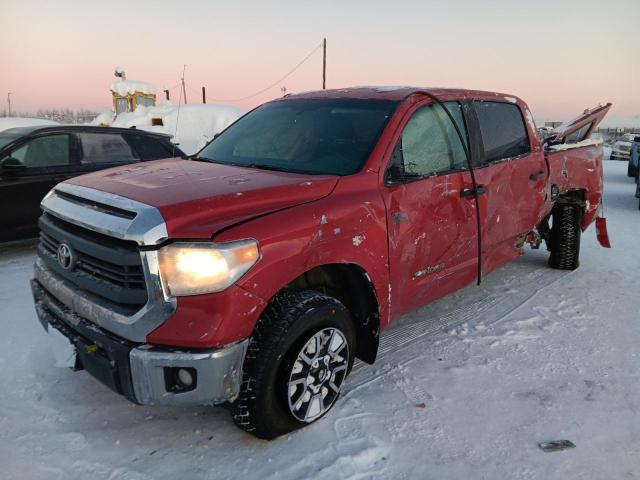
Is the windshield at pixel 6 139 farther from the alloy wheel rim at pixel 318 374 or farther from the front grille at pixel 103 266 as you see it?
the alloy wheel rim at pixel 318 374

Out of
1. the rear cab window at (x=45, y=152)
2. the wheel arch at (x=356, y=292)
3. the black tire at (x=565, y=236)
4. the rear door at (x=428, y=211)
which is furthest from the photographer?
the rear cab window at (x=45, y=152)

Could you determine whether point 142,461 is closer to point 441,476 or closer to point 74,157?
point 441,476

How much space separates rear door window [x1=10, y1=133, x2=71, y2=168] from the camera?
617 cm

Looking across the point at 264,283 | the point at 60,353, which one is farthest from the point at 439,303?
the point at 60,353

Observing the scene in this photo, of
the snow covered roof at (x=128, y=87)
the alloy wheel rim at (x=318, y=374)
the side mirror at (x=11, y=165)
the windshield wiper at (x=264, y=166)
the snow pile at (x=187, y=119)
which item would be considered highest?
the snow covered roof at (x=128, y=87)

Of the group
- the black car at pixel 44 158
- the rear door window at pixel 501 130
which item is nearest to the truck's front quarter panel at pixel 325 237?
the rear door window at pixel 501 130

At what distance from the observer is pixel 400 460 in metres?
2.54

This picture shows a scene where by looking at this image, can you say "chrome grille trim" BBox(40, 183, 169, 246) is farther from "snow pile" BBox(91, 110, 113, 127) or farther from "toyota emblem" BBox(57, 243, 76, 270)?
"snow pile" BBox(91, 110, 113, 127)

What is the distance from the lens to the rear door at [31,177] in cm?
588

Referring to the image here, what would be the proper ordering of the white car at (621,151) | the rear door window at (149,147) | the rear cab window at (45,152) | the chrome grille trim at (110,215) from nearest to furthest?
the chrome grille trim at (110,215) → the rear cab window at (45,152) → the rear door window at (149,147) → the white car at (621,151)

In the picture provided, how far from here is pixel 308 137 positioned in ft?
11.3

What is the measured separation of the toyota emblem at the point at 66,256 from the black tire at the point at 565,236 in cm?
490

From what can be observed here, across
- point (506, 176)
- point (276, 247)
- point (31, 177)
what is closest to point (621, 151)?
point (506, 176)

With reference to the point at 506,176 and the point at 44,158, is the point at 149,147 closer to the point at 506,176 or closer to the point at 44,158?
the point at 44,158
